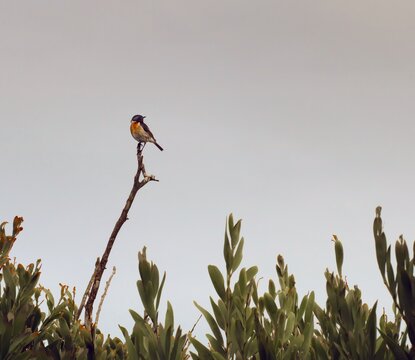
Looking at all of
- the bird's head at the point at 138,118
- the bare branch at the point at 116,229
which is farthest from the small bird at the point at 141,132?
the bare branch at the point at 116,229

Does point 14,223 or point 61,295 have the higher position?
point 14,223

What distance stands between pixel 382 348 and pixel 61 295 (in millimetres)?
3935

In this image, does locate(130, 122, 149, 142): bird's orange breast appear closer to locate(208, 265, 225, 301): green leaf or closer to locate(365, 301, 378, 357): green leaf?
locate(208, 265, 225, 301): green leaf

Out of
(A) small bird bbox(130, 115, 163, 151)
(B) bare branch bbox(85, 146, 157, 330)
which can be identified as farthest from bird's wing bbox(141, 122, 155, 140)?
(B) bare branch bbox(85, 146, 157, 330)

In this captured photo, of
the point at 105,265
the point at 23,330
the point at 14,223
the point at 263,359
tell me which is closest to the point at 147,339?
the point at 263,359

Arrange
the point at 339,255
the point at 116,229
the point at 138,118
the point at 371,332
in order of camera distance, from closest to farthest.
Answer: the point at 371,332 < the point at 339,255 < the point at 116,229 < the point at 138,118

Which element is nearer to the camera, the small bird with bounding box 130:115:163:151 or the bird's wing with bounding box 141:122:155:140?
the small bird with bounding box 130:115:163:151

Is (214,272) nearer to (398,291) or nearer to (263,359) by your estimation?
(263,359)

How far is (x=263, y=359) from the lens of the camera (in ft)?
13.0

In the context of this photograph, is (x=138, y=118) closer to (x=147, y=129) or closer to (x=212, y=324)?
(x=147, y=129)

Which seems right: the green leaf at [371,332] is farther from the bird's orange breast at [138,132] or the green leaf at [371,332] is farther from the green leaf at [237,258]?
the bird's orange breast at [138,132]

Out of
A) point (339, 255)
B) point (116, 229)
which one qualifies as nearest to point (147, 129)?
point (116, 229)

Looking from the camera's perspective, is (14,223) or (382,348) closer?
(382,348)

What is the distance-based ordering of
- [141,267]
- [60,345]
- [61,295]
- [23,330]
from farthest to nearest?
[61,295], [23,330], [60,345], [141,267]
